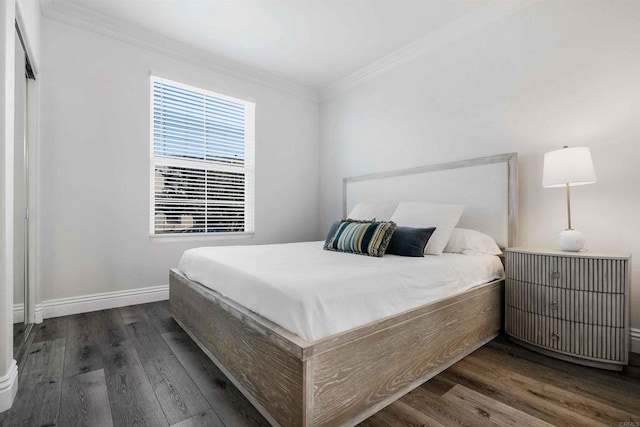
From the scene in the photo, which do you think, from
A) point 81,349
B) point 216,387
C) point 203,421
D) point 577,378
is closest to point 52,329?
A: point 81,349

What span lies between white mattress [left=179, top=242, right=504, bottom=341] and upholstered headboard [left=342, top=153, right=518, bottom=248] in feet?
1.29

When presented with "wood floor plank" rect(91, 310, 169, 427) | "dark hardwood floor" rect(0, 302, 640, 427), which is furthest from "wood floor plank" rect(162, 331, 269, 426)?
"wood floor plank" rect(91, 310, 169, 427)

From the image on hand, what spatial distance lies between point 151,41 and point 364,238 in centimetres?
289

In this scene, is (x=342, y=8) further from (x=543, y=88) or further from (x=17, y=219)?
(x=17, y=219)

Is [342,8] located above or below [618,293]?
above

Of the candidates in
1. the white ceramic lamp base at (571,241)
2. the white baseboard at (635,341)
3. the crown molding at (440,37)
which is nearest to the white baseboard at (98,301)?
the crown molding at (440,37)

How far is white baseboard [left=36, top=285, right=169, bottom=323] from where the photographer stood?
262 centimetres

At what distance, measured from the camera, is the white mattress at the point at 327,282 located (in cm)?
127

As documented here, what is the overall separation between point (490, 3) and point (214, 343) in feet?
10.9

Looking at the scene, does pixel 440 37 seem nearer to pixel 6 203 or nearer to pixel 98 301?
pixel 6 203

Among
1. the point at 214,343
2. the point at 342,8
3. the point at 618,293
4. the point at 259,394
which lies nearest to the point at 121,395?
the point at 214,343

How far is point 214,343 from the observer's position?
1.80 metres

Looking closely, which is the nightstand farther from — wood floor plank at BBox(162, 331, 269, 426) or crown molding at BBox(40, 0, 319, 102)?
crown molding at BBox(40, 0, 319, 102)

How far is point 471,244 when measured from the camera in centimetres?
241
